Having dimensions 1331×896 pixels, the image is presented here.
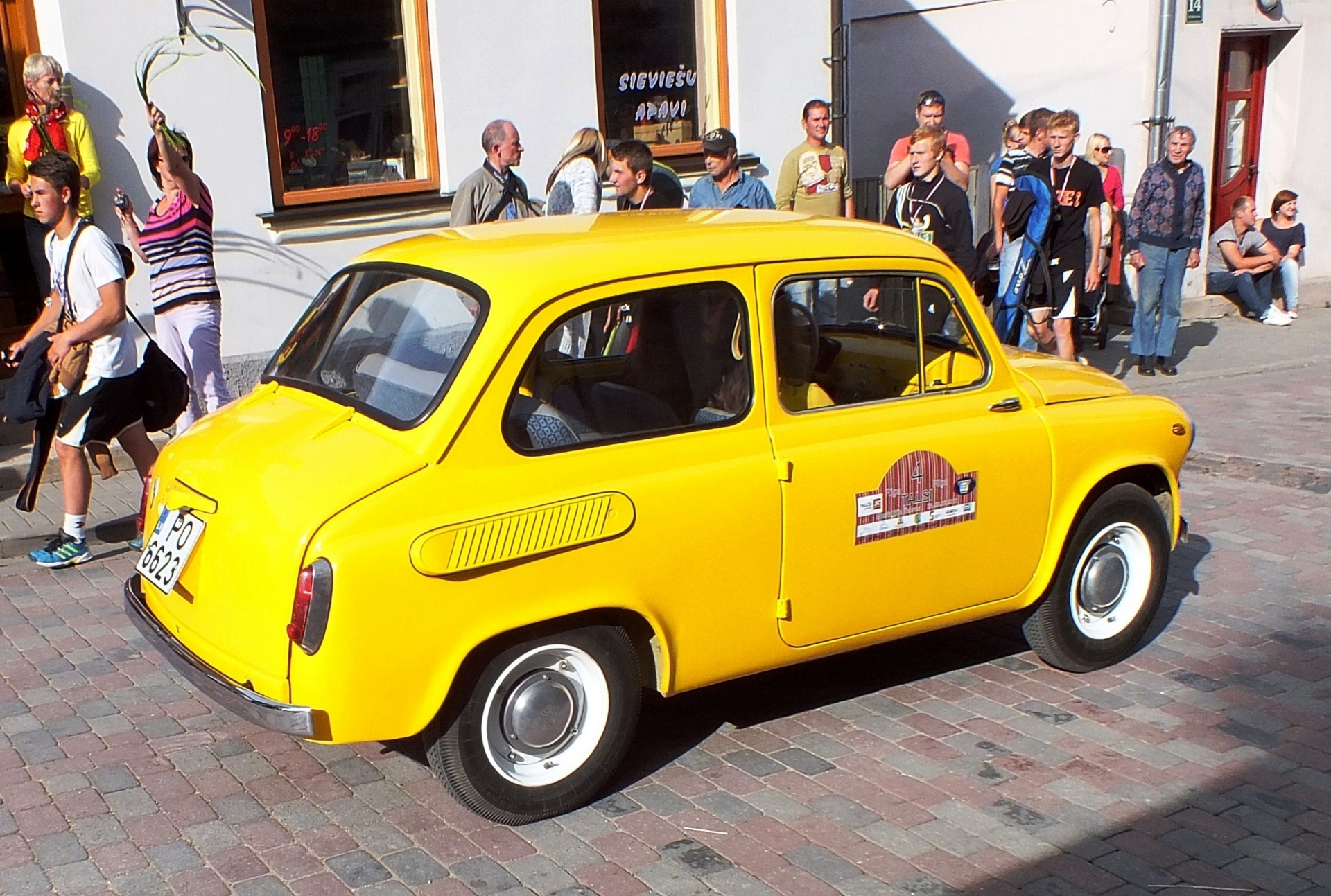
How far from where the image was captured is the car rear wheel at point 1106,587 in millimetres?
5281

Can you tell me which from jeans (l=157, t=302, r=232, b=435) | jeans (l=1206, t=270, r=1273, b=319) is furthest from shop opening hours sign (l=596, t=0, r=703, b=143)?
Result: jeans (l=1206, t=270, r=1273, b=319)

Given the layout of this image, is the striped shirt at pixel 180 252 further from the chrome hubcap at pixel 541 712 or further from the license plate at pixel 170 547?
the chrome hubcap at pixel 541 712

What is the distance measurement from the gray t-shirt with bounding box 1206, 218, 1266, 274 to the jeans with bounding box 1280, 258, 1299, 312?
12.5 inches

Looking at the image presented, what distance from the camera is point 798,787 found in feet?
14.8

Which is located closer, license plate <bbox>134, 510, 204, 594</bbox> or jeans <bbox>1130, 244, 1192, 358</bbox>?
license plate <bbox>134, 510, 204, 594</bbox>

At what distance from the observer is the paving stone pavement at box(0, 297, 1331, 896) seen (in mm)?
3982

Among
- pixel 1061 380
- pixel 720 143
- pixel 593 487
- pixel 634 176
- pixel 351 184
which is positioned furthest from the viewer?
pixel 351 184

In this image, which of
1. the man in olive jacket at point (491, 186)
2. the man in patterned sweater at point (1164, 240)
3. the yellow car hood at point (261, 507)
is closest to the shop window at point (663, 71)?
the man in olive jacket at point (491, 186)

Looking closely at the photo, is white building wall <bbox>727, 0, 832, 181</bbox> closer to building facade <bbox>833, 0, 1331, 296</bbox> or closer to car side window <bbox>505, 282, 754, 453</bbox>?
building facade <bbox>833, 0, 1331, 296</bbox>

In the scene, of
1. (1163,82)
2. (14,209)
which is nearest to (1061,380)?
(14,209)

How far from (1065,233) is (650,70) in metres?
3.63

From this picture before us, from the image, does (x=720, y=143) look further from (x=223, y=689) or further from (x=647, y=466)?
(x=223, y=689)

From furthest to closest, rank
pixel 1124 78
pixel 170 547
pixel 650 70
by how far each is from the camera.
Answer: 1. pixel 1124 78
2. pixel 650 70
3. pixel 170 547

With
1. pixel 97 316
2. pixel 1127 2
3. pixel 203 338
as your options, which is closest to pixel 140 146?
pixel 203 338
